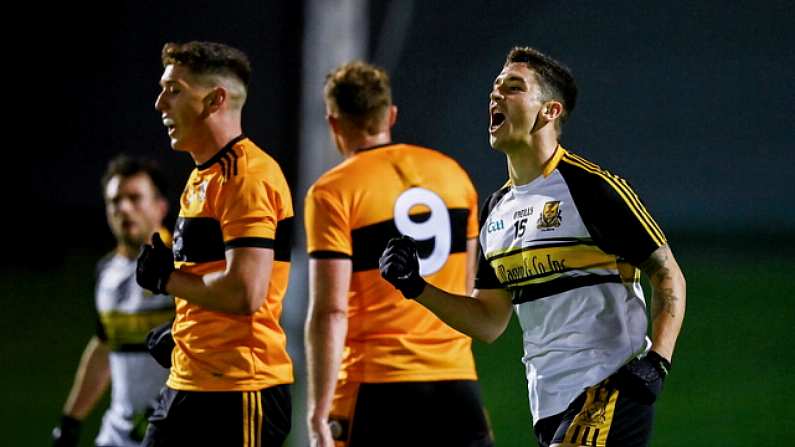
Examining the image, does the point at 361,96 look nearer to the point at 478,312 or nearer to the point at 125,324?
the point at 478,312

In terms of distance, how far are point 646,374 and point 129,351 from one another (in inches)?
118

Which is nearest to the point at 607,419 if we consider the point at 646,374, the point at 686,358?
the point at 646,374

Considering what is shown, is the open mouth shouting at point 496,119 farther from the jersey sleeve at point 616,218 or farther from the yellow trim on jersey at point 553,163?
the jersey sleeve at point 616,218

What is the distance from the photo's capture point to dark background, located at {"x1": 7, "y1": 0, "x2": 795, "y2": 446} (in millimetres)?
15227

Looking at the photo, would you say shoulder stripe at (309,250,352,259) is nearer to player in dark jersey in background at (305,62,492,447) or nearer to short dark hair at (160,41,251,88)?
player in dark jersey in background at (305,62,492,447)

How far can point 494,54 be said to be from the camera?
15523 mm

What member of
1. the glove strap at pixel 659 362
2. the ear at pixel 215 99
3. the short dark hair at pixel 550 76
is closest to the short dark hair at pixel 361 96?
the ear at pixel 215 99

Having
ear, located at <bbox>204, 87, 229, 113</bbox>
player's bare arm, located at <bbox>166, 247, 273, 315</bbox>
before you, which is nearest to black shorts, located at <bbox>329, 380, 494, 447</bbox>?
player's bare arm, located at <bbox>166, 247, 273, 315</bbox>

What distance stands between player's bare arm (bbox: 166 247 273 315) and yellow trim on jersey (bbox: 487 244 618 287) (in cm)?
76

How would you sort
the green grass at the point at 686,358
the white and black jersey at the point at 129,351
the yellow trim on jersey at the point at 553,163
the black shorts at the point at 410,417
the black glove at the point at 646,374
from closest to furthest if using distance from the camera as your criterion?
the black glove at the point at 646,374 → the yellow trim on jersey at the point at 553,163 → the black shorts at the point at 410,417 → the white and black jersey at the point at 129,351 → the green grass at the point at 686,358

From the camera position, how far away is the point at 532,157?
3941 mm

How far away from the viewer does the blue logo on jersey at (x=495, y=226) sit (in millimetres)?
4016

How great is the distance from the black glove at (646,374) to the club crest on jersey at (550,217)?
0.48 meters

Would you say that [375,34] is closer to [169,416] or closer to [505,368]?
[505,368]
